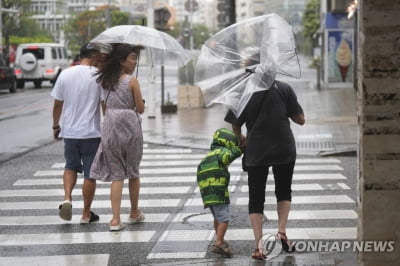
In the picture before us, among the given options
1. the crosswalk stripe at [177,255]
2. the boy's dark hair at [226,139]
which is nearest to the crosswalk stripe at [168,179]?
the crosswalk stripe at [177,255]

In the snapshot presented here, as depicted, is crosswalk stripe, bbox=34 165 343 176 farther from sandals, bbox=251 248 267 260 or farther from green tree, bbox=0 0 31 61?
green tree, bbox=0 0 31 61

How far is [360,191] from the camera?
5.13m

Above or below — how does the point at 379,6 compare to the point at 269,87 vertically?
above

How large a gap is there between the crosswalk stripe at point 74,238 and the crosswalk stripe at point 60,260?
0.54m

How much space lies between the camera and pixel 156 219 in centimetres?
822

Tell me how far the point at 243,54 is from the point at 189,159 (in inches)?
270

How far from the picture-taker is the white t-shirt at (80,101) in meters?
7.86

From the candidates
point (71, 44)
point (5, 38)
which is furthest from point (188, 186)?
point (71, 44)

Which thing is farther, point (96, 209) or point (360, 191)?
point (96, 209)

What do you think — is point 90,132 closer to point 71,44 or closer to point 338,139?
point 338,139

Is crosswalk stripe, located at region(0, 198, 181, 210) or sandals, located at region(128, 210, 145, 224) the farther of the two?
crosswalk stripe, located at region(0, 198, 181, 210)

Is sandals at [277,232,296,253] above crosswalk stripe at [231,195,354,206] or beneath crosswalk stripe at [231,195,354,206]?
above

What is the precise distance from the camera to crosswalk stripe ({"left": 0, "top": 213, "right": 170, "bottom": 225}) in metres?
8.18

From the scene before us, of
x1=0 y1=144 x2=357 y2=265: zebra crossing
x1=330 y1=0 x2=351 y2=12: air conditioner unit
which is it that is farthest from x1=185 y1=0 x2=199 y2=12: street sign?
x1=0 y1=144 x2=357 y2=265: zebra crossing
